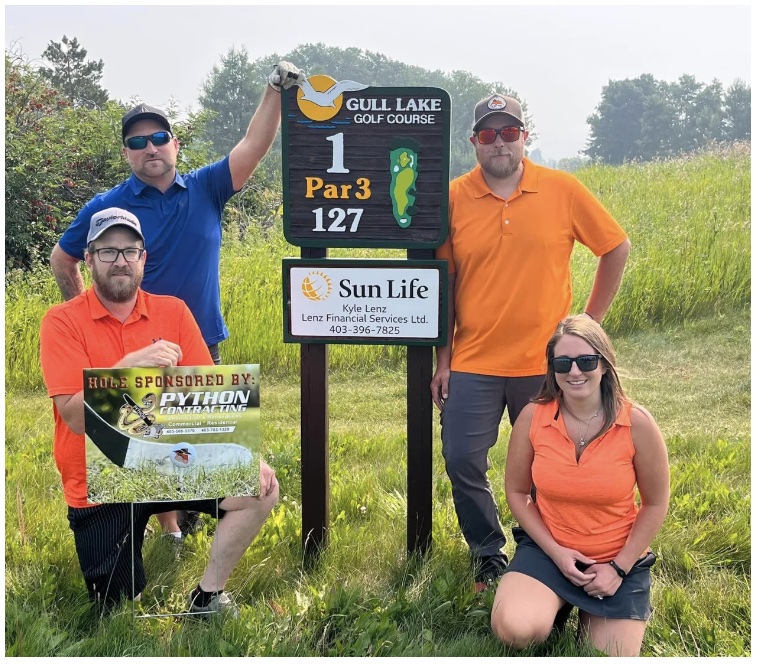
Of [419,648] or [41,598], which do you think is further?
[41,598]

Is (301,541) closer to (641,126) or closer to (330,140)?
(330,140)

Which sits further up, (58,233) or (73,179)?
(73,179)

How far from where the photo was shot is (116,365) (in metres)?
3.13

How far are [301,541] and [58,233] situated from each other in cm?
971

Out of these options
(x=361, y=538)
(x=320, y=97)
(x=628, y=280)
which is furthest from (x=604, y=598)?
(x=628, y=280)

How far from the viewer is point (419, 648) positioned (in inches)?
119

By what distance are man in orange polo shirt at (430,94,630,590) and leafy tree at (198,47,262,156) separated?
27202mm

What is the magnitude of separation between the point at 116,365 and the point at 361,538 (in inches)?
59.6

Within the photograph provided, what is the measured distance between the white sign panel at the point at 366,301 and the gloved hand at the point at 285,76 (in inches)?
32.3

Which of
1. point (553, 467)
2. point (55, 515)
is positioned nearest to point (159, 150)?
point (55, 515)

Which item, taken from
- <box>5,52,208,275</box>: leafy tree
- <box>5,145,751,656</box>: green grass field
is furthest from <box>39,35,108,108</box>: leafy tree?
<box>5,145,751,656</box>: green grass field

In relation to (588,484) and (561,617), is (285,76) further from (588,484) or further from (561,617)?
(561,617)

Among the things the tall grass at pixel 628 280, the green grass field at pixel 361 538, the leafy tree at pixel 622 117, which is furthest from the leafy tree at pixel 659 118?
the green grass field at pixel 361 538

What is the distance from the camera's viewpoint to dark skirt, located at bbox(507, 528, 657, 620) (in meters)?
2.97
